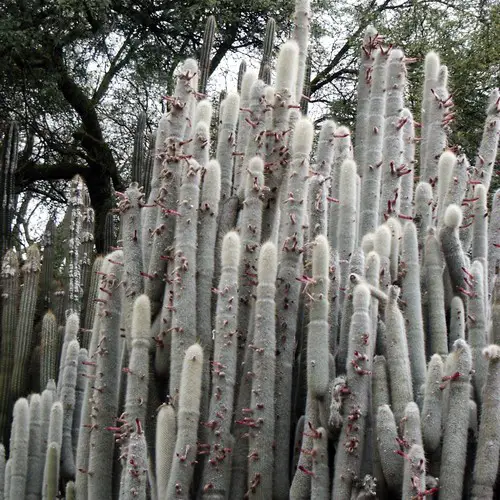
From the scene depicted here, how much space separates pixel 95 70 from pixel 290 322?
39.7 ft

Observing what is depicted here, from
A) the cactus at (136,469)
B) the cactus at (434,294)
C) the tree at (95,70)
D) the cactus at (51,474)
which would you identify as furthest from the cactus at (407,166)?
the tree at (95,70)

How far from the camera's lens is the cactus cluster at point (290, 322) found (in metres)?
3.55

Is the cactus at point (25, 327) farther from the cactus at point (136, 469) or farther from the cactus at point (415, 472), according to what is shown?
the cactus at point (415, 472)

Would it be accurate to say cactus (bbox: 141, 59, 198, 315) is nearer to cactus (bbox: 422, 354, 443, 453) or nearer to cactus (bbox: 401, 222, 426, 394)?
cactus (bbox: 401, 222, 426, 394)

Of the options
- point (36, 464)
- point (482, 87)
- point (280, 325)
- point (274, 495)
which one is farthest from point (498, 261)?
point (482, 87)

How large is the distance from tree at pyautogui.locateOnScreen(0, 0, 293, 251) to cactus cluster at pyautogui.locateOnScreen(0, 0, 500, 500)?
8.20 m

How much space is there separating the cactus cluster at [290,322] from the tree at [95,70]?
26.9ft

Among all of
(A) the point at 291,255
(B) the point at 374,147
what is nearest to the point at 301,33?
(B) the point at 374,147

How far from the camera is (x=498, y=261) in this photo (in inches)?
193

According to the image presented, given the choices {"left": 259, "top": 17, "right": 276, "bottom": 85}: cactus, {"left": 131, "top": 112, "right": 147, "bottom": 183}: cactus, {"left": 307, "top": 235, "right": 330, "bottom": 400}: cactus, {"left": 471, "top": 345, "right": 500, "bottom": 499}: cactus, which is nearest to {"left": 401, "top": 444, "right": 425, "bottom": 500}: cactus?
{"left": 471, "top": 345, "right": 500, "bottom": 499}: cactus

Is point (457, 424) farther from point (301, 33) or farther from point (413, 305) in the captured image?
point (301, 33)

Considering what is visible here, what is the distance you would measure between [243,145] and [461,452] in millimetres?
2081

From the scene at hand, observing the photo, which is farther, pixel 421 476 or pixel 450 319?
pixel 450 319

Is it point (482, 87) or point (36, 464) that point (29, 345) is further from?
point (482, 87)
